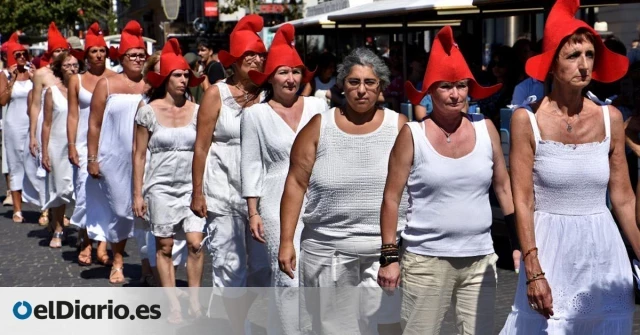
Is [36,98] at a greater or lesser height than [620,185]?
lesser

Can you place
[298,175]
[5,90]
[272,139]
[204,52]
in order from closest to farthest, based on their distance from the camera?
[298,175], [272,139], [5,90], [204,52]

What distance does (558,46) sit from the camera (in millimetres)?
4891

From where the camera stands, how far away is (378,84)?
5.59 meters

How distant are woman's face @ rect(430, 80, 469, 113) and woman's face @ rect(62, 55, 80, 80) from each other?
6.68 m

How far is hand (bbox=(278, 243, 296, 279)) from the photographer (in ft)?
18.9

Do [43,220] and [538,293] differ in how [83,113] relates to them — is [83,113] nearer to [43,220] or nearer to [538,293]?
[43,220]

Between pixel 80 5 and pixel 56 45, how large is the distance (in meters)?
39.6

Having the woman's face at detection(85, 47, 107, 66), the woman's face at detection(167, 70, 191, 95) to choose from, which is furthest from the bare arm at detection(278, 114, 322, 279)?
the woman's face at detection(85, 47, 107, 66)

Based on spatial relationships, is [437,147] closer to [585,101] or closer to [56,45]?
[585,101]

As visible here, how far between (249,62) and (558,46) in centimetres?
260

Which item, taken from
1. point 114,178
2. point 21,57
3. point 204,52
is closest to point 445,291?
point 114,178

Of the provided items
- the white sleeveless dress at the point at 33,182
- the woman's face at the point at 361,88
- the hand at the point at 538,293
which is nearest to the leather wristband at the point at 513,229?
the hand at the point at 538,293

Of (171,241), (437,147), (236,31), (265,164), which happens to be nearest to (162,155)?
(171,241)

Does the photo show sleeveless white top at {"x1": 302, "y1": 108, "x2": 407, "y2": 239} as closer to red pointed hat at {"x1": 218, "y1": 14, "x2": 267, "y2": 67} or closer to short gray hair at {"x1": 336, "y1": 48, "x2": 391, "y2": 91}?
short gray hair at {"x1": 336, "y1": 48, "x2": 391, "y2": 91}
